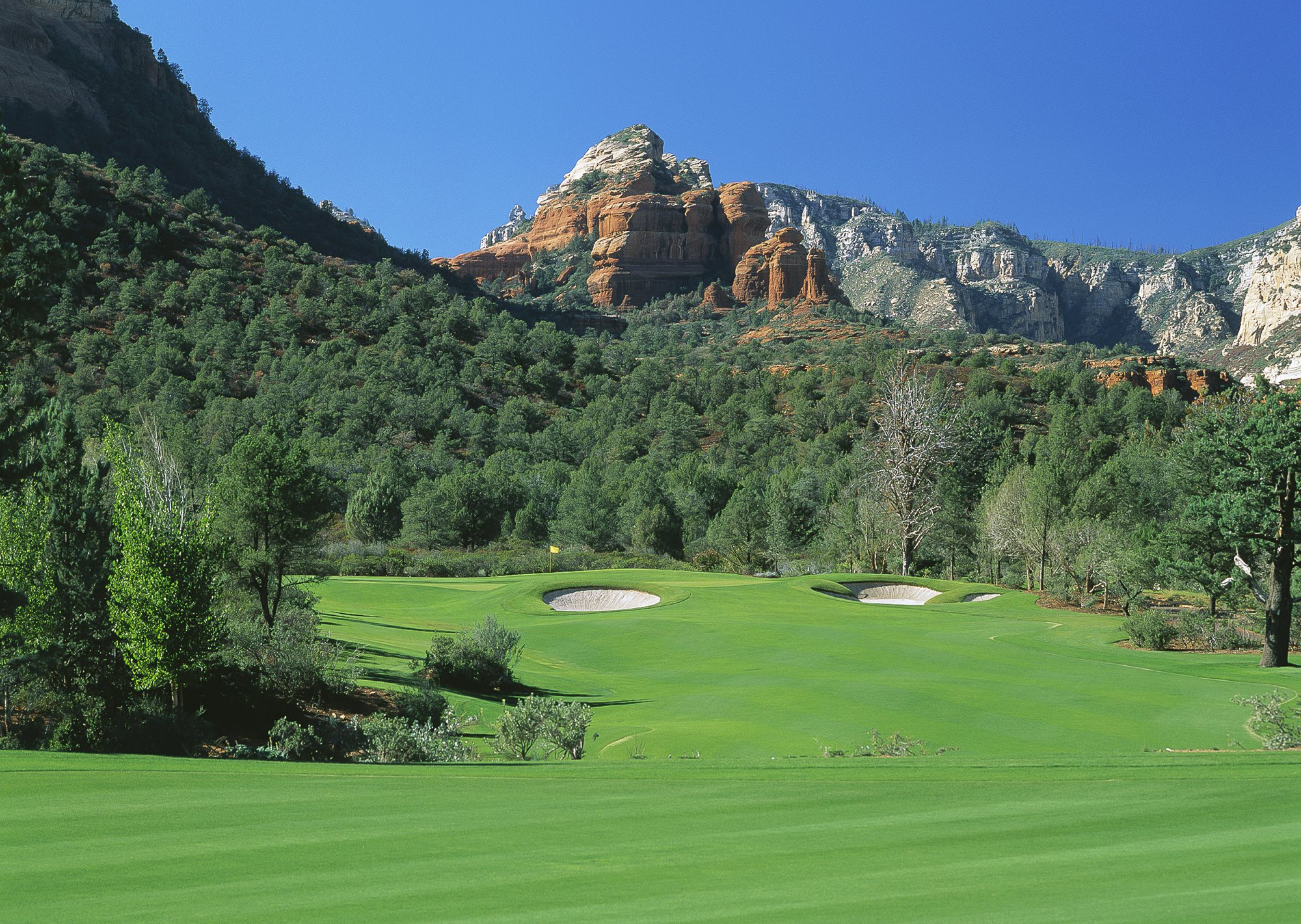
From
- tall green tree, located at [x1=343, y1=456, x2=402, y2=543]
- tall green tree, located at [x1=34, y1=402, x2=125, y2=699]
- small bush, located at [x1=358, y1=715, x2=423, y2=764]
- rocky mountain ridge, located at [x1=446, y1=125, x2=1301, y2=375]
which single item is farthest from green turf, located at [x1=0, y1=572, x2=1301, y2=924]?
rocky mountain ridge, located at [x1=446, y1=125, x2=1301, y2=375]

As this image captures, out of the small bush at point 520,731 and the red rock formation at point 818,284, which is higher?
the red rock formation at point 818,284

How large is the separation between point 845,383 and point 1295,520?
216 ft

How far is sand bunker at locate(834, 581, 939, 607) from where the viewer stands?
37.1 meters

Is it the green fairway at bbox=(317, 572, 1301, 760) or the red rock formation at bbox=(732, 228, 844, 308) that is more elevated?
the red rock formation at bbox=(732, 228, 844, 308)

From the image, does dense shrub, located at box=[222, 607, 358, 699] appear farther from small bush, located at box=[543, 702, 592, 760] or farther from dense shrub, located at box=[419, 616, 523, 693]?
small bush, located at box=[543, 702, 592, 760]

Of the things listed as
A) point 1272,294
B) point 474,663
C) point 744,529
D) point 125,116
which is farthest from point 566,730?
point 1272,294

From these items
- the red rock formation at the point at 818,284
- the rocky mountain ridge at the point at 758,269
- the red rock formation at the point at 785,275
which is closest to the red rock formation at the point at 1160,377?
the rocky mountain ridge at the point at 758,269

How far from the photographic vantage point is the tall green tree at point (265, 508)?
23734mm

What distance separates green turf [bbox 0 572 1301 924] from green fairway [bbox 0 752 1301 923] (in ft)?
0.09

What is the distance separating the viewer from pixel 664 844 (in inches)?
257

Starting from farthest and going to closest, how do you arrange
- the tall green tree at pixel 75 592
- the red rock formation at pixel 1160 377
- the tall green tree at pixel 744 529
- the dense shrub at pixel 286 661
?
the red rock formation at pixel 1160 377
the tall green tree at pixel 744 529
the dense shrub at pixel 286 661
the tall green tree at pixel 75 592

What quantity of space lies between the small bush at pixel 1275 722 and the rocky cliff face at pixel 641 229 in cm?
14261

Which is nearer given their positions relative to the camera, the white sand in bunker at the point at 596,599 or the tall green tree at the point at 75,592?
the tall green tree at the point at 75,592

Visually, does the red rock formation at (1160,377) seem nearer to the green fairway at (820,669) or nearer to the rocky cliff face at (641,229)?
the green fairway at (820,669)
